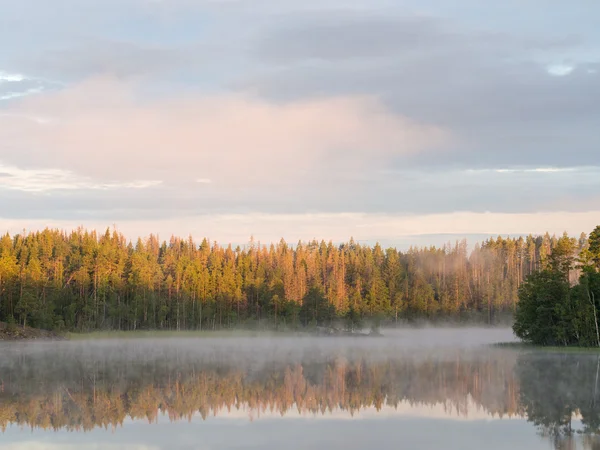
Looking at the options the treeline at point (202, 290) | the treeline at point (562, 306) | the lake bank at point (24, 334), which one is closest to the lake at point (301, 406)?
the treeline at point (562, 306)

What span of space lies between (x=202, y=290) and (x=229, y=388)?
10908 centimetres

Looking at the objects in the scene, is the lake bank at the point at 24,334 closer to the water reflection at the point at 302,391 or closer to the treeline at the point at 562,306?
the water reflection at the point at 302,391

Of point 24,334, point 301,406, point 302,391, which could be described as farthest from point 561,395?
point 24,334

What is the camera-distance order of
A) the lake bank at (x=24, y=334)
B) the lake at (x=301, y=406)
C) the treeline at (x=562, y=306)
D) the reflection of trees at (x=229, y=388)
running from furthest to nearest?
the lake bank at (x=24, y=334) → the treeline at (x=562, y=306) → the reflection of trees at (x=229, y=388) → the lake at (x=301, y=406)

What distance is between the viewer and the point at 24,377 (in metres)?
40.3

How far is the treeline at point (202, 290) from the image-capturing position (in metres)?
124

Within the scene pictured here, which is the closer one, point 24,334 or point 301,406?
point 301,406

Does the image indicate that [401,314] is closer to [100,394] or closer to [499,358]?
[499,358]

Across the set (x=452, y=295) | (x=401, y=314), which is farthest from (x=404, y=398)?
(x=452, y=295)

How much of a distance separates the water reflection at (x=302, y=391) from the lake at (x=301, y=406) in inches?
2.4

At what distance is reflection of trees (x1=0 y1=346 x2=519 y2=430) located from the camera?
28.2 metres

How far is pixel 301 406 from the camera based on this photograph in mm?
29391

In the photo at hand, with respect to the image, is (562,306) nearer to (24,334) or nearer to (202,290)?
(24,334)

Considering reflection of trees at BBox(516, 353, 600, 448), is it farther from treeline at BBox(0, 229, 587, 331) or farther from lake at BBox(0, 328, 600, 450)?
treeline at BBox(0, 229, 587, 331)
